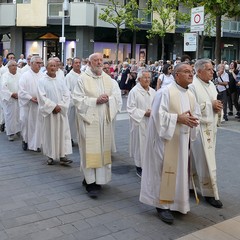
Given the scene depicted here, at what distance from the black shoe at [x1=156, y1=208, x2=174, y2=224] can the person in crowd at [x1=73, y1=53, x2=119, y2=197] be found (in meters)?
1.09

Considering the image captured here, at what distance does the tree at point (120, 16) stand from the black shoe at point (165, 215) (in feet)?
79.9

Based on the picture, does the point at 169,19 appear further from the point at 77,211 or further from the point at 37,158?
the point at 77,211

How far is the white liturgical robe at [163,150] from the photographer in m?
4.60

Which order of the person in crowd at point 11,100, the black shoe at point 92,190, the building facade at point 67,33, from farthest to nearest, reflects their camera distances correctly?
the building facade at point 67,33
the person in crowd at point 11,100
the black shoe at point 92,190

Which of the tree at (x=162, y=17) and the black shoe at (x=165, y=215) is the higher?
the tree at (x=162, y=17)

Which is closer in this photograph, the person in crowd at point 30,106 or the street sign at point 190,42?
the person in crowd at point 30,106

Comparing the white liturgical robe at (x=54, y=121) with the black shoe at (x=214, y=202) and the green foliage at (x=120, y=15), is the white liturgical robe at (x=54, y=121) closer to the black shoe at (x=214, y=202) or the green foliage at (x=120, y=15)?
the black shoe at (x=214, y=202)

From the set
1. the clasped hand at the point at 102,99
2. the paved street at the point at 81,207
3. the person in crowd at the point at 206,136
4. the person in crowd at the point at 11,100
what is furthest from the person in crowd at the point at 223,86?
the clasped hand at the point at 102,99

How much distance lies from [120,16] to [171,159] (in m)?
24.6

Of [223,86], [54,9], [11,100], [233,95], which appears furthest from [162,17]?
[11,100]

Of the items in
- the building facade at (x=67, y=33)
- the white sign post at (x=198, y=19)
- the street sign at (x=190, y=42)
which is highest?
the building facade at (x=67, y=33)

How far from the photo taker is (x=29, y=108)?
8.39m

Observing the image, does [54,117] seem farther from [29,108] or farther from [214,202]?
[214,202]

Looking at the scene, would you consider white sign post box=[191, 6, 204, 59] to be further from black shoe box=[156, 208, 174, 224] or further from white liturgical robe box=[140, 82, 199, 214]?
black shoe box=[156, 208, 174, 224]
